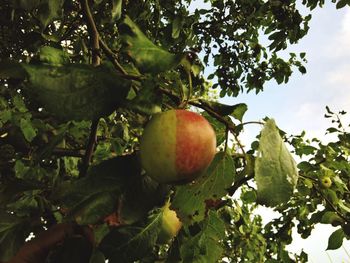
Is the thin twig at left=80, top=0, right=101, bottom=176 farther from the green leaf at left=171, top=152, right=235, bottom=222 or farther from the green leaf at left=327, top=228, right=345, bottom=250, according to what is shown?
the green leaf at left=327, top=228, right=345, bottom=250

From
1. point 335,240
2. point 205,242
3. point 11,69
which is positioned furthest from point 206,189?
point 335,240

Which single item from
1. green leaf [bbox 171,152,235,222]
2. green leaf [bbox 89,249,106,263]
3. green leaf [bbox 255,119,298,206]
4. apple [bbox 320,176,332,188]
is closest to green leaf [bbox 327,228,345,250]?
apple [bbox 320,176,332,188]

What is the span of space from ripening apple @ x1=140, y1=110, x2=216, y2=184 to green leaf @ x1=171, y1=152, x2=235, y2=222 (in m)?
0.16

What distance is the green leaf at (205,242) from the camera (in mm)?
1347

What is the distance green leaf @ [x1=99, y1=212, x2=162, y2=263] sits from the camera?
0.95 m

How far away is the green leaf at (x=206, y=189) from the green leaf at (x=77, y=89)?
41 cm

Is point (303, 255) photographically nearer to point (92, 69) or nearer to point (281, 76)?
point (281, 76)

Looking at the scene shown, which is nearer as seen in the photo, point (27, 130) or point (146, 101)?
point (146, 101)

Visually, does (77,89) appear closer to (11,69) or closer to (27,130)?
(11,69)

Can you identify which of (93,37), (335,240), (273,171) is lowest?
(335,240)

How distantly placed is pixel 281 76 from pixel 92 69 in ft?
12.8

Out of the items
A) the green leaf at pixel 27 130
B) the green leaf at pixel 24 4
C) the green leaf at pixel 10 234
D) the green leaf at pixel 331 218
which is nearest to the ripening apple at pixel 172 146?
the green leaf at pixel 10 234

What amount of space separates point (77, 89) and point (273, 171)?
0.46 m

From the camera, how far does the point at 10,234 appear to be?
125 centimetres
